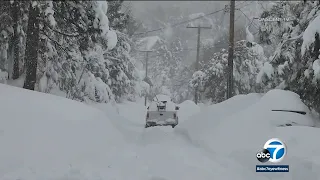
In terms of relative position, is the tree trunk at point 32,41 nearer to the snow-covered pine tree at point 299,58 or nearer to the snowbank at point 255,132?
the snowbank at point 255,132

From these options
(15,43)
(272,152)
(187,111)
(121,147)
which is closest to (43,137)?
(121,147)

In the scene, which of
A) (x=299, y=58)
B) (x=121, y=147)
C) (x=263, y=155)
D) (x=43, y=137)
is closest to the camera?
(x=263, y=155)

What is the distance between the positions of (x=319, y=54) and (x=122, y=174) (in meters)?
7.04

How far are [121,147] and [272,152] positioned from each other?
512 cm

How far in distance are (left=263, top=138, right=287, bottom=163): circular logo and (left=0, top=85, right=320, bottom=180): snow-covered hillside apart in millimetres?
Answer: 185

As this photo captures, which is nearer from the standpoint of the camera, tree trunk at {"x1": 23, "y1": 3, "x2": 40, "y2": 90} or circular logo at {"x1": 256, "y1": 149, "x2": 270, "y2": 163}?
circular logo at {"x1": 256, "y1": 149, "x2": 270, "y2": 163}

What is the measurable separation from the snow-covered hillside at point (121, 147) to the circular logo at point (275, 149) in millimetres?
185

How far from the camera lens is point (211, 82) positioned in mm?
30156

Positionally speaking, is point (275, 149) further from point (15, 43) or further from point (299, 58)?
point (15, 43)

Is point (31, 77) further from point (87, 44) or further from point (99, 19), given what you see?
point (99, 19)

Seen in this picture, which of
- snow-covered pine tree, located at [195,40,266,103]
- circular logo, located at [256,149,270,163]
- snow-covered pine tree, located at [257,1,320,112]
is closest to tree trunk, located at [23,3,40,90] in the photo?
circular logo, located at [256,149,270,163]

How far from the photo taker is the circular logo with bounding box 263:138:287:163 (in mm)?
6957

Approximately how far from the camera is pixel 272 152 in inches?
293

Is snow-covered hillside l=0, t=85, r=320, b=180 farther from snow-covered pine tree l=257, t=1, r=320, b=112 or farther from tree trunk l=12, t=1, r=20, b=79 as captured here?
tree trunk l=12, t=1, r=20, b=79
